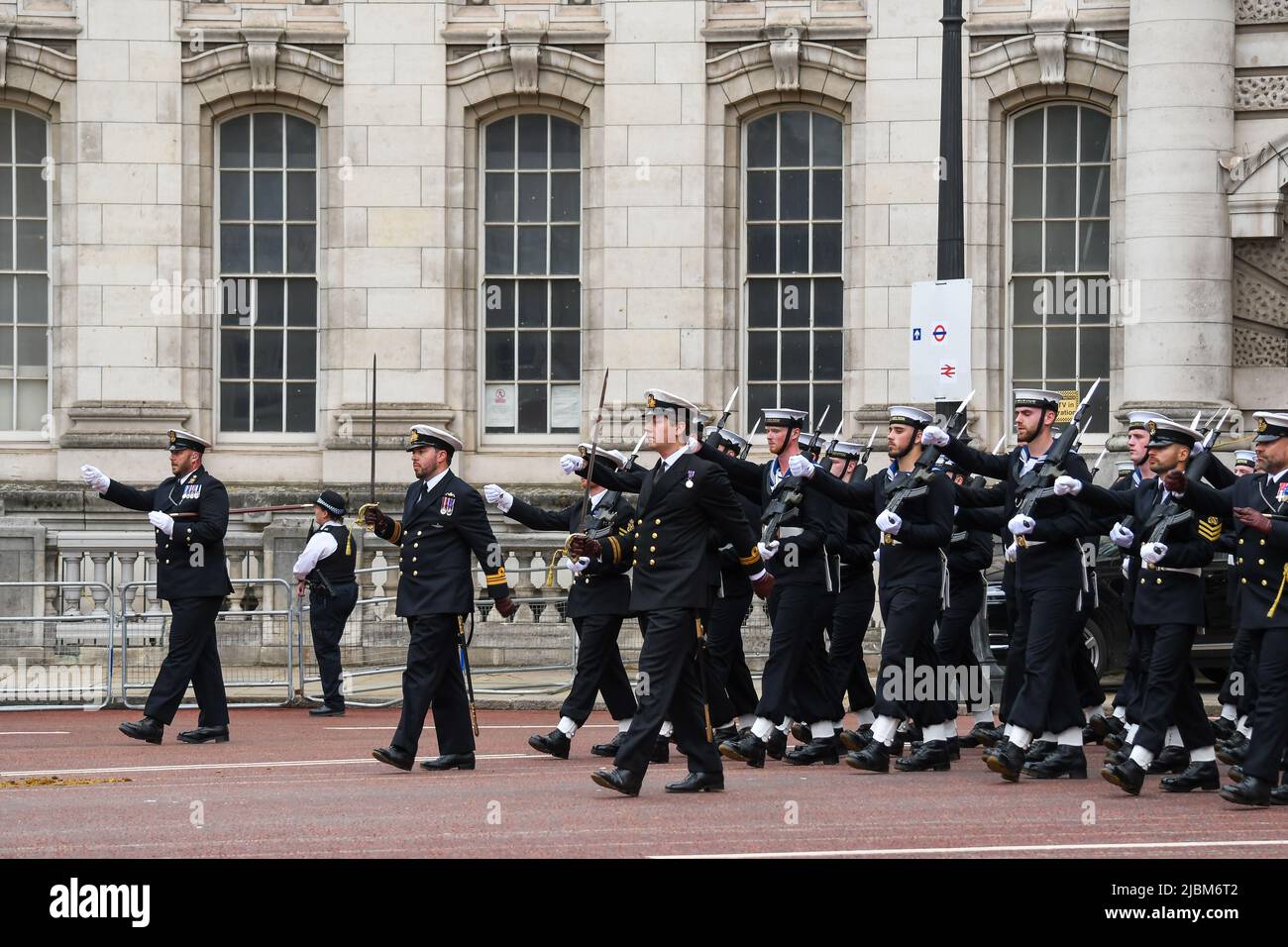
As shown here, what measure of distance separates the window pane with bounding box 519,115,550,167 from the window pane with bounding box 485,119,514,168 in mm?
109

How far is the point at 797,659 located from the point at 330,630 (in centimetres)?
573

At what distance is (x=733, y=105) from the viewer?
25.8 m

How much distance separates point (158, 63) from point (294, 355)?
11.4ft

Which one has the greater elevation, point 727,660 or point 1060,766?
point 727,660

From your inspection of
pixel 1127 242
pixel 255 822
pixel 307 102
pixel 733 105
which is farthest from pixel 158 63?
pixel 255 822

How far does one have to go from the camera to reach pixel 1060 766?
45.7ft

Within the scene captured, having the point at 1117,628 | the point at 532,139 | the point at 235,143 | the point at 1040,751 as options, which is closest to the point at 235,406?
the point at 235,143

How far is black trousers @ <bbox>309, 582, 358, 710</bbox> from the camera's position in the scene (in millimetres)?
19406

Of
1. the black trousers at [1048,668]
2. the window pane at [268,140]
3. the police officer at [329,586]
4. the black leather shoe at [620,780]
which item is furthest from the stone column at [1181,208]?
the black leather shoe at [620,780]

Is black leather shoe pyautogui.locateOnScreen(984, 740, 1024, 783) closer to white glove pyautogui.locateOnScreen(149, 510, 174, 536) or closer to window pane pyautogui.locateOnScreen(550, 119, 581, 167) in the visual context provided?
white glove pyautogui.locateOnScreen(149, 510, 174, 536)

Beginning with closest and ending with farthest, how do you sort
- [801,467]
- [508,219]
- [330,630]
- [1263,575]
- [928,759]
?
1. [1263,575]
2. [801,467]
3. [928,759]
4. [330,630]
5. [508,219]

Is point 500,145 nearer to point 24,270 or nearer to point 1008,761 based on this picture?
point 24,270

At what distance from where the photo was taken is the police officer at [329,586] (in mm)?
19422

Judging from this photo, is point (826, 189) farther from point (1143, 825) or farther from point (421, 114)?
point (1143, 825)
